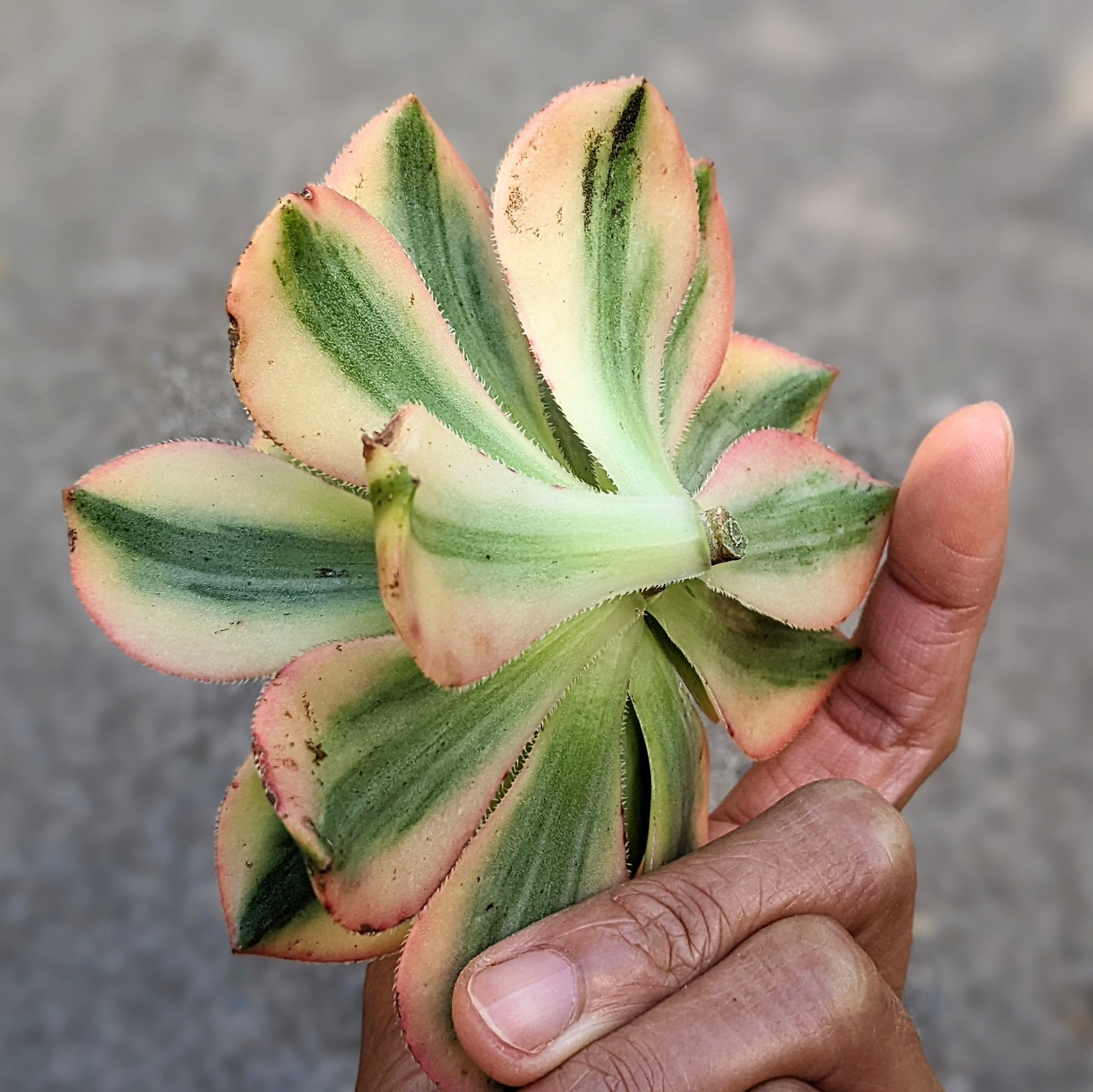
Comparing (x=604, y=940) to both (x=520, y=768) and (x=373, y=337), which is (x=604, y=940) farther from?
(x=373, y=337)

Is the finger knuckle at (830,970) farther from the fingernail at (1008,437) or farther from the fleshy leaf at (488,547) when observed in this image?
the fingernail at (1008,437)

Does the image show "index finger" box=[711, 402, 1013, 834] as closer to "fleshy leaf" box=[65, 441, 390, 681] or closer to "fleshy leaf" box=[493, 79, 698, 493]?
"fleshy leaf" box=[493, 79, 698, 493]

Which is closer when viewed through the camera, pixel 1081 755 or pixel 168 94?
pixel 1081 755

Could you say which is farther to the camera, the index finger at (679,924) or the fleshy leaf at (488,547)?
the index finger at (679,924)

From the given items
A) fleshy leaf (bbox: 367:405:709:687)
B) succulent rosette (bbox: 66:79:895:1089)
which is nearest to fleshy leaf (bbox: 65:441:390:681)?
succulent rosette (bbox: 66:79:895:1089)

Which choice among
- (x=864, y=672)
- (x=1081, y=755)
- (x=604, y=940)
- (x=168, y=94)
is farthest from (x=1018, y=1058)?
(x=168, y=94)

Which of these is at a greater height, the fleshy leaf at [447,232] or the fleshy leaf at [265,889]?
the fleshy leaf at [447,232]

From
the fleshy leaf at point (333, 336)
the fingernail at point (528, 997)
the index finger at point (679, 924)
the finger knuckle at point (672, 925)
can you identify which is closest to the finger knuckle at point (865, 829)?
the index finger at point (679, 924)
